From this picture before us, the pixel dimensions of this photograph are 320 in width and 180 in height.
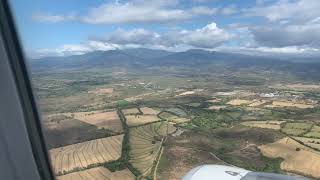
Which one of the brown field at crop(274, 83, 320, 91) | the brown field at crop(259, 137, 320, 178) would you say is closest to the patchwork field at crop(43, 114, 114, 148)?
the brown field at crop(259, 137, 320, 178)

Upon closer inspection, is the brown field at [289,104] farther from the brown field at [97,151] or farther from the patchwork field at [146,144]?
the brown field at [97,151]

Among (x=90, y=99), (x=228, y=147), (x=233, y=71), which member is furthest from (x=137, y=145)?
(x=233, y=71)

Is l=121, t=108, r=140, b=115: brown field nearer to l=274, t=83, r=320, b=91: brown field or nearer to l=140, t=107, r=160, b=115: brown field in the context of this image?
l=140, t=107, r=160, b=115: brown field

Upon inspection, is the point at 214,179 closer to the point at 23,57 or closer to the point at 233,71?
the point at 23,57

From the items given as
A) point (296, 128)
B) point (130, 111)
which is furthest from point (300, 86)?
point (130, 111)

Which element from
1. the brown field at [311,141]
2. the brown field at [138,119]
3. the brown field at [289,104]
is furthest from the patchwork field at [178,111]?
the brown field at [311,141]
